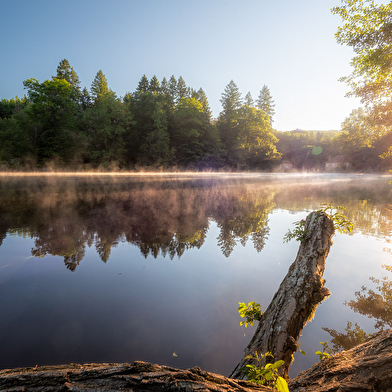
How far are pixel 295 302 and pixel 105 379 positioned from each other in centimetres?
171

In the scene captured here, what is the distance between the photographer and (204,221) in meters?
7.26

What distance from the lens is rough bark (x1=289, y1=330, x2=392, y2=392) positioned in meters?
1.09

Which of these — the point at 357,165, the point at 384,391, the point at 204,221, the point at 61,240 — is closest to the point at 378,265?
the point at 384,391

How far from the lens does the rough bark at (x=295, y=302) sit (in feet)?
5.57

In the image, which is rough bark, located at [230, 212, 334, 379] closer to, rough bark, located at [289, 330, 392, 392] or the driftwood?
rough bark, located at [289, 330, 392, 392]

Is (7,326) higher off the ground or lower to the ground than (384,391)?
lower

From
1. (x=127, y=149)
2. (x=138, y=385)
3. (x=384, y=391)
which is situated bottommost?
(x=384, y=391)

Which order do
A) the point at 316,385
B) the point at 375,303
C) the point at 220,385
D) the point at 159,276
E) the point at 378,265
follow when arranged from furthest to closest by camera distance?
the point at 378,265 < the point at 159,276 < the point at 375,303 < the point at 316,385 < the point at 220,385

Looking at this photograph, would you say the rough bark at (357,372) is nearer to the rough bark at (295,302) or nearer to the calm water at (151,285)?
the rough bark at (295,302)

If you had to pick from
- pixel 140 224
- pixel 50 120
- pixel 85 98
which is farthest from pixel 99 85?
pixel 140 224

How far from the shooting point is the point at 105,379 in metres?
0.87

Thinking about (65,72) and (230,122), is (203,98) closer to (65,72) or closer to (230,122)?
(230,122)

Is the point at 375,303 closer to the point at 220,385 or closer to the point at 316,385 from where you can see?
the point at 316,385

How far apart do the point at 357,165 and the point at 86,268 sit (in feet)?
224
